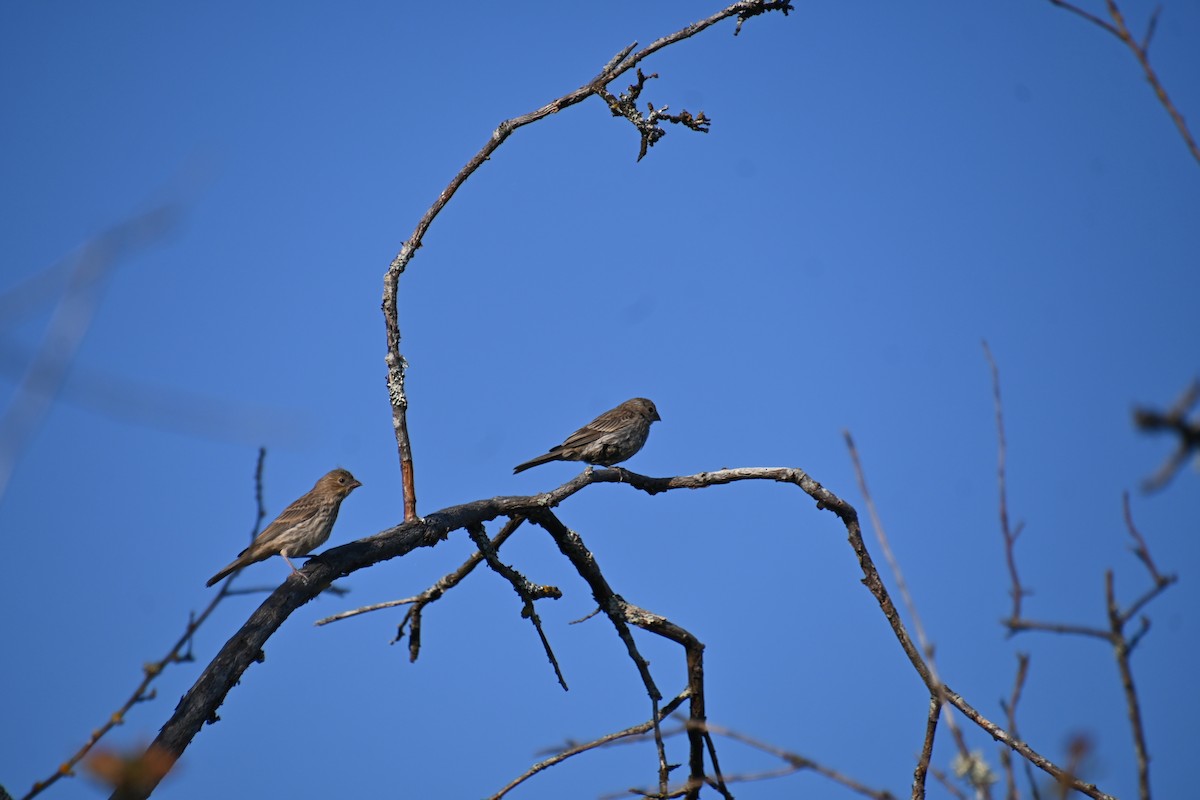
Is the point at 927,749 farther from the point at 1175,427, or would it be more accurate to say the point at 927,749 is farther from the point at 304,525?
the point at 304,525

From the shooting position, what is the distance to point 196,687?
3.94m

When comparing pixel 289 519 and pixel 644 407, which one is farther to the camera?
pixel 644 407

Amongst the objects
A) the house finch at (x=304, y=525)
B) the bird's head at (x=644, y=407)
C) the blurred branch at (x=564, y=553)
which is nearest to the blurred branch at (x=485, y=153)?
the blurred branch at (x=564, y=553)

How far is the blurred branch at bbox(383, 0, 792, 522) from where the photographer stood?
589cm

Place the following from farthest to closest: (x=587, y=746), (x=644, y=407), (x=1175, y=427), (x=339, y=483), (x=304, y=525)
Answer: (x=644, y=407) < (x=339, y=483) < (x=304, y=525) < (x=587, y=746) < (x=1175, y=427)

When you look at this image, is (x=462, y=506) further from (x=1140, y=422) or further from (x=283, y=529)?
(x=1140, y=422)

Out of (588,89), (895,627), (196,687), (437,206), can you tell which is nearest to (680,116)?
(588,89)

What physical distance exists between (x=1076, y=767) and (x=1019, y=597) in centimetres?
33

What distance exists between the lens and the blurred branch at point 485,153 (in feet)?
19.3

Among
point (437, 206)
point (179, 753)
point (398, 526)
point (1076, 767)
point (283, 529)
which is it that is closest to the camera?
point (1076, 767)

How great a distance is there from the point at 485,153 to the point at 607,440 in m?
5.46

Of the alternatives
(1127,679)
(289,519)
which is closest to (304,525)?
(289,519)

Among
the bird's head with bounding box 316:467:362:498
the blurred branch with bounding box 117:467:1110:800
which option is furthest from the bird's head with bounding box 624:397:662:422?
the blurred branch with bounding box 117:467:1110:800

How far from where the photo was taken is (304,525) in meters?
8.32
